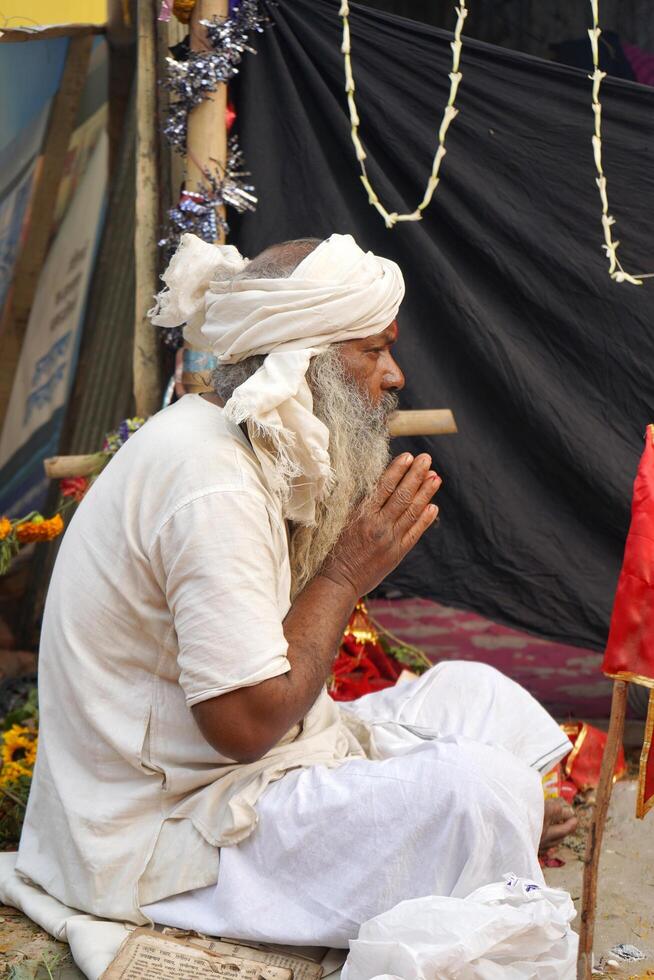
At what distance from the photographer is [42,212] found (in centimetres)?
493

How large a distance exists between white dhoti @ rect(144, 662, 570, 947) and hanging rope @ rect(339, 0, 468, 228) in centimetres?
196

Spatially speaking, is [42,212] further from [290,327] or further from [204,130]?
[290,327]

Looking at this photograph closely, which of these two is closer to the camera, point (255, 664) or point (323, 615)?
point (255, 664)

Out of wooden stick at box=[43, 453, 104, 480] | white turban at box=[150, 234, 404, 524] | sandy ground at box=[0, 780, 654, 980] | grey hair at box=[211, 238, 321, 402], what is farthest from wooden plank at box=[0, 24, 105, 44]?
sandy ground at box=[0, 780, 654, 980]

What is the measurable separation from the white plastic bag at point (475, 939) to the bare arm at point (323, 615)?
467 millimetres

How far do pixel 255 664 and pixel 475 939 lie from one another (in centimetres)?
70

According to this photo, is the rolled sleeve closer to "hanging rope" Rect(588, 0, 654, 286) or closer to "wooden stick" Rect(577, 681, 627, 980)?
"wooden stick" Rect(577, 681, 627, 980)

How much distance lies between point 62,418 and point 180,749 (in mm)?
2883

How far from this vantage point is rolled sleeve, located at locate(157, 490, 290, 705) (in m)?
2.38

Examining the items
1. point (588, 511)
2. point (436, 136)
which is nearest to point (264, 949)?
point (588, 511)

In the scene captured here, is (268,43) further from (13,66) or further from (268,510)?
(268,510)

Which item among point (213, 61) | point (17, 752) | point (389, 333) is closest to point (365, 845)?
point (389, 333)

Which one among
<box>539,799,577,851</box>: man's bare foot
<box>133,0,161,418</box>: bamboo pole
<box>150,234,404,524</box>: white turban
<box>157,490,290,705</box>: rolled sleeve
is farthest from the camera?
<box>133,0,161,418</box>: bamboo pole

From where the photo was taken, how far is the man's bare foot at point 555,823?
316 cm
